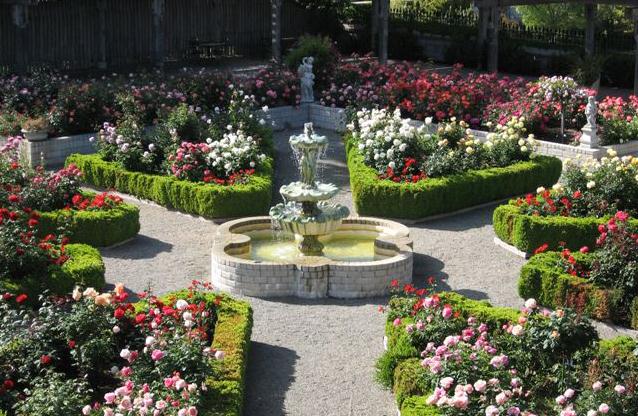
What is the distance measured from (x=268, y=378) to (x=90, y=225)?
463 centimetres

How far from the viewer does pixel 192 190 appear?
15.9 m

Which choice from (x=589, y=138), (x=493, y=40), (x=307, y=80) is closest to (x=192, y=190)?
(x=589, y=138)

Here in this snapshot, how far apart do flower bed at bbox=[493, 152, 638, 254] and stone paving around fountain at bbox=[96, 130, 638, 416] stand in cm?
41

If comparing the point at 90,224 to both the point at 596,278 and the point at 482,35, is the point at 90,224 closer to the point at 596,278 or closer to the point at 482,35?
the point at 596,278

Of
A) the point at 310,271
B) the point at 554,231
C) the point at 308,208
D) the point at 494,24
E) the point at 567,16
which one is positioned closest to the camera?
the point at 310,271

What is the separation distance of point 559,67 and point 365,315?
18419mm

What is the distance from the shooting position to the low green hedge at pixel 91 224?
1427cm

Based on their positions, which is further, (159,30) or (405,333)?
(159,30)

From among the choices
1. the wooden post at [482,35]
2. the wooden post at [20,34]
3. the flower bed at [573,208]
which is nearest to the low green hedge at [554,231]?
the flower bed at [573,208]

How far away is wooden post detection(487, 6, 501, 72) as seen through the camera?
28.0 meters

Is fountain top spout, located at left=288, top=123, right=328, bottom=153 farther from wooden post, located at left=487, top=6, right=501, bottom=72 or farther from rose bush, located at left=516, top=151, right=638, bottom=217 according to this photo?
wooden post, located at left=487, top=6, right=501, bottom=72

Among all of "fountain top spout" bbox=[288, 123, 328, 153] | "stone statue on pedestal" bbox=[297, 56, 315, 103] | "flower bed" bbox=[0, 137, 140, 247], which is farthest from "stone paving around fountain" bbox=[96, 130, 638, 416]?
"stone statue on pedestal" bbox=[297, 56, 315, 103]

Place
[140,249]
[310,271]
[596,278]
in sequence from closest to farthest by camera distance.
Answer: [596,278]
[310,271]
[140,249]

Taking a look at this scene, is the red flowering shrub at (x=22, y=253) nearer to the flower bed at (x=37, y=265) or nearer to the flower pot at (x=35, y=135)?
the flower bed at (x=37, y=265)
